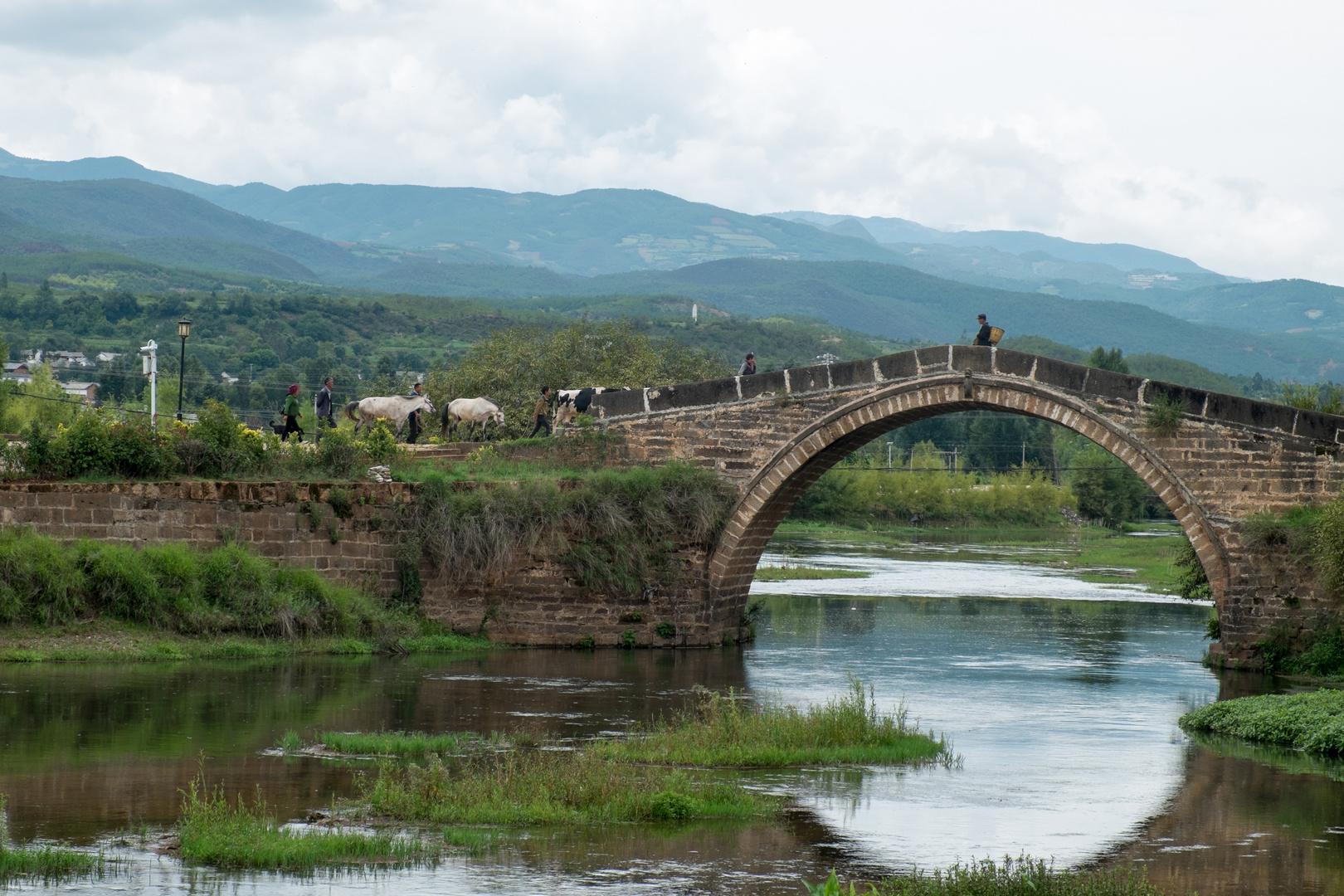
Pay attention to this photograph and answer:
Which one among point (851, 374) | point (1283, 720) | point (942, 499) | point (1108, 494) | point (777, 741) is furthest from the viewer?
point (942, 499)

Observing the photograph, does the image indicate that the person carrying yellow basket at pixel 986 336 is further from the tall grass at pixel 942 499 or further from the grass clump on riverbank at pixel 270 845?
the tall grass at pixel 942 499

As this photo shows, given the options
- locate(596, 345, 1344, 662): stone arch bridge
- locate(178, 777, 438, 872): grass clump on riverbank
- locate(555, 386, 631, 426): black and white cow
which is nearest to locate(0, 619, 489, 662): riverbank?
locate(555, 386, 631, 426): black and white cow

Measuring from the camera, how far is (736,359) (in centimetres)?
11269

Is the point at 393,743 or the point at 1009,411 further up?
the point at 1009,411

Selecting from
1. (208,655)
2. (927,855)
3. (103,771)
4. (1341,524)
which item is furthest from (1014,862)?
(208,655)

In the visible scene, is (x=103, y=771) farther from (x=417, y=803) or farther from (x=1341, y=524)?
(x=1341, y=524)

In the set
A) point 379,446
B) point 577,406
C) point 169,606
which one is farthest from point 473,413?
point 169,606

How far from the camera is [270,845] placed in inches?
360

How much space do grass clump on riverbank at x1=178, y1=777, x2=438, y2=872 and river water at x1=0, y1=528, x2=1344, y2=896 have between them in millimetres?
171

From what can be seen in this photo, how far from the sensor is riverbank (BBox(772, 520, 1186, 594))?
1664 inches

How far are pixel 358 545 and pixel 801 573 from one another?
18659 mm

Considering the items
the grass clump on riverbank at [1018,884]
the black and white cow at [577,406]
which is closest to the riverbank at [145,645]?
the black and white cow at [577,406]

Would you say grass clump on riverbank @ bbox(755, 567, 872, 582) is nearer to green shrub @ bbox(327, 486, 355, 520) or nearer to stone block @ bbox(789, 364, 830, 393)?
stone block @ bbox(789, 364, 830, 393)

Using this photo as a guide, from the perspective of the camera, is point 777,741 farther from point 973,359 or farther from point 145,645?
point 973,359
